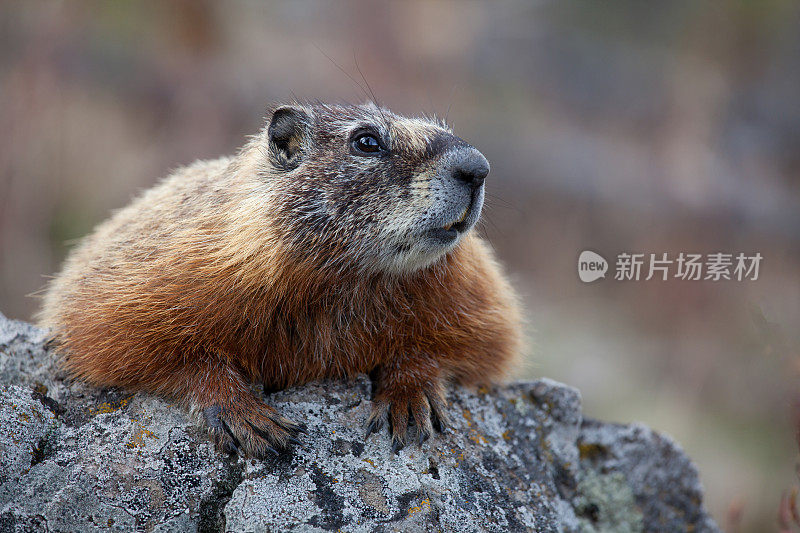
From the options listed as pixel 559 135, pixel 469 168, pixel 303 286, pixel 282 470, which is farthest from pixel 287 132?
pixel 559 135

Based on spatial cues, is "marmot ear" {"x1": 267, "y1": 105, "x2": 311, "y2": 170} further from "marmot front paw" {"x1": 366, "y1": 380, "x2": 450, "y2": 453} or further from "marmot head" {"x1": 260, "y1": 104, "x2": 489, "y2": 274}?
"marmot front paw" {"x1": 366, "y1": 380, "x2": 450, "y2": 453}

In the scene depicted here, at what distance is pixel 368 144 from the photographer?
4.13 metres

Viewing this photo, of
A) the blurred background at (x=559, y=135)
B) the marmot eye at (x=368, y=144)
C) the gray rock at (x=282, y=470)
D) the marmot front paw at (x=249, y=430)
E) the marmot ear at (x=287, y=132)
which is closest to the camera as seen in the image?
the gray rock at (x=282, y=470)

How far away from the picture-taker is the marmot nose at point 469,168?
3.85 metres

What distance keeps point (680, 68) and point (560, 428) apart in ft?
36.7

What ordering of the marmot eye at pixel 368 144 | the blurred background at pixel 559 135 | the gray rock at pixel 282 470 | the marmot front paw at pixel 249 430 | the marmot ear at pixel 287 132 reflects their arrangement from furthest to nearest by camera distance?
the blurred background at pixel 559 135, the marmot ear at pixel 287 132, the marmot eye at pixel 368 144, the marmot front paw at pixel 249 430, the gray rock at pixel 282 470

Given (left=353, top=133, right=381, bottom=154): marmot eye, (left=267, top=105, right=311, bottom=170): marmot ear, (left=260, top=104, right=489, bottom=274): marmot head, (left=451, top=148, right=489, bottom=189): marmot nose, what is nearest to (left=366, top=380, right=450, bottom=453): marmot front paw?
(left=260, top=104, right=489, bottom=274): marmot head

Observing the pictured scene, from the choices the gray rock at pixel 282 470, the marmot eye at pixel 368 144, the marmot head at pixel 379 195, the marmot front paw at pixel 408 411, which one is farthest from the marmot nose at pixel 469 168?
the gray rock at pixel 282 470

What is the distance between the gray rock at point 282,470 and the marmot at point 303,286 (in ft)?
0.46

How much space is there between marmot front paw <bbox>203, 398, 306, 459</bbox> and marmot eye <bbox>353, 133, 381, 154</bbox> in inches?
61.3

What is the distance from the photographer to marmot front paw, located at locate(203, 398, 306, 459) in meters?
3.83

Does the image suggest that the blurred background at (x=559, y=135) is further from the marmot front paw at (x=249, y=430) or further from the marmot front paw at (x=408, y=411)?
the marmot front paw at (x=249, y=430)

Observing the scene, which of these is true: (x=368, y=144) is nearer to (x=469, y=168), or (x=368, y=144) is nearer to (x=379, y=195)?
Answer: (x=379, y=195)

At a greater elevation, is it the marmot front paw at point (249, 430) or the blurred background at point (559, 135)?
the blurred background at point (559, 135)
